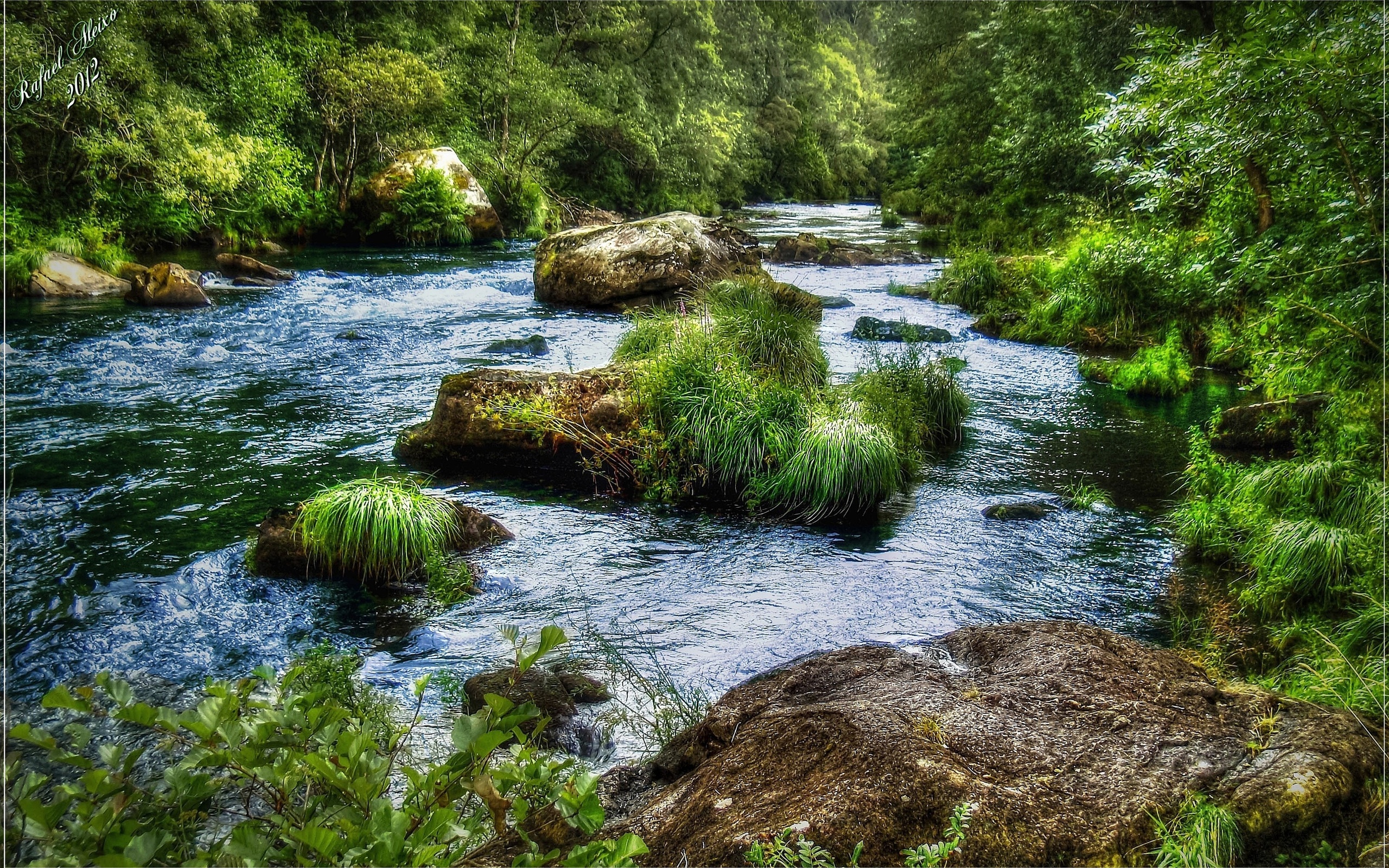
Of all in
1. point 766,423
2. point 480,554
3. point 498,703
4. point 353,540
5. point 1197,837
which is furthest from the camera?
point 766,423

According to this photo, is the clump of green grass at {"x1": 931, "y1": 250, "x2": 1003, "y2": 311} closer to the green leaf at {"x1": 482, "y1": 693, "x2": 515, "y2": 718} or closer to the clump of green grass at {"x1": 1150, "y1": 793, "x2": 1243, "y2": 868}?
the clump of green grass at {"x1": 1150, "y1": 793, "x2": 1243, "y2": 868}

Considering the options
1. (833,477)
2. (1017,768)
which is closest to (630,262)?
(833,477)

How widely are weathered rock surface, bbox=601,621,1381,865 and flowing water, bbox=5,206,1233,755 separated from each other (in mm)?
1498

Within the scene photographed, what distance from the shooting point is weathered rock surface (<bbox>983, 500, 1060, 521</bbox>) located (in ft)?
23.6

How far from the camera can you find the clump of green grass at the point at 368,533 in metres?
5.94

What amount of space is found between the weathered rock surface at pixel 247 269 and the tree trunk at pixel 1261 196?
1613 centimetres

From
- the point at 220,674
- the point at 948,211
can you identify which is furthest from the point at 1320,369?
the point at 948,211

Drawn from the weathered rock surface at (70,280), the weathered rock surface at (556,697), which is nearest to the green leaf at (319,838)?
the weathered rock surface at (556,697)

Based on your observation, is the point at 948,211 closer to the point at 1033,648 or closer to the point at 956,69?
the point at 956,69

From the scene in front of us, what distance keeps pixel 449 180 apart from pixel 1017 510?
20747 millimetres

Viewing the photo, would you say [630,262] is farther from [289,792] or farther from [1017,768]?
[289,792]

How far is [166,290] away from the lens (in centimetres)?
1415

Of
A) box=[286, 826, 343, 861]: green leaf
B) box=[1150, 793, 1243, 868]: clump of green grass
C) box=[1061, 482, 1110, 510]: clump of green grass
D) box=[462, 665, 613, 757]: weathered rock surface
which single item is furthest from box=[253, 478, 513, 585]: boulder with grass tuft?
box=[1061, 482, 1110, 510]: clump of green grass

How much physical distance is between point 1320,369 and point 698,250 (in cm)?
1193
